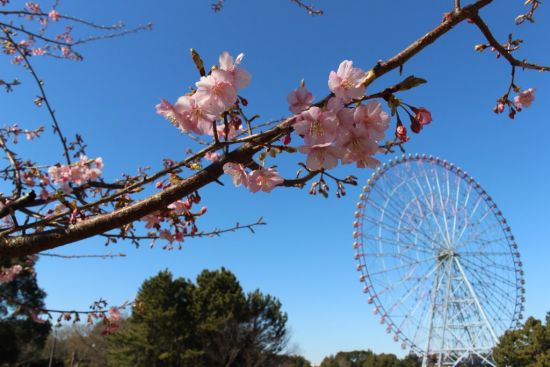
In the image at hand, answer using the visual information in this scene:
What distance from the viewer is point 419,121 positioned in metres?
0.85

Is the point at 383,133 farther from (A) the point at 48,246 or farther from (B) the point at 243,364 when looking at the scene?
(B) the point at 243,364

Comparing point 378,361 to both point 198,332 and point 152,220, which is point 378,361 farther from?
point 152,220

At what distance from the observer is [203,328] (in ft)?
65.9

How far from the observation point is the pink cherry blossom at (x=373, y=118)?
82 cm

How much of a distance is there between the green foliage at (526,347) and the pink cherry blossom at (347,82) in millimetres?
22073

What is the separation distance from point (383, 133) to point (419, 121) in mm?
76

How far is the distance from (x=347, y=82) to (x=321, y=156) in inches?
6.2

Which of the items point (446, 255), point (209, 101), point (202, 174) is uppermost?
point (446, 255)

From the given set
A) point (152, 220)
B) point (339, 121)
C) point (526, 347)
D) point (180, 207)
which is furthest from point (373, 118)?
point (526, 347)

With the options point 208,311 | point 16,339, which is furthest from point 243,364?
point 16,339

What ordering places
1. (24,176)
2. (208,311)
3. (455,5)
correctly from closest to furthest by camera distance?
1. (455,5)
2. (24,176)
3. (208,311)

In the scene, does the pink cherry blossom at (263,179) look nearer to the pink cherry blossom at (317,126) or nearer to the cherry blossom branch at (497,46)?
the pink cherry blossom at (317,126)

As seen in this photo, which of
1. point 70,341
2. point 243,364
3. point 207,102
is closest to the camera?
point 207,102

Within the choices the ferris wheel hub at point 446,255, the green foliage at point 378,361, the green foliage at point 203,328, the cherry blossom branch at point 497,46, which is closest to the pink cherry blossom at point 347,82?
the cherry blossom branch at point 497,46
